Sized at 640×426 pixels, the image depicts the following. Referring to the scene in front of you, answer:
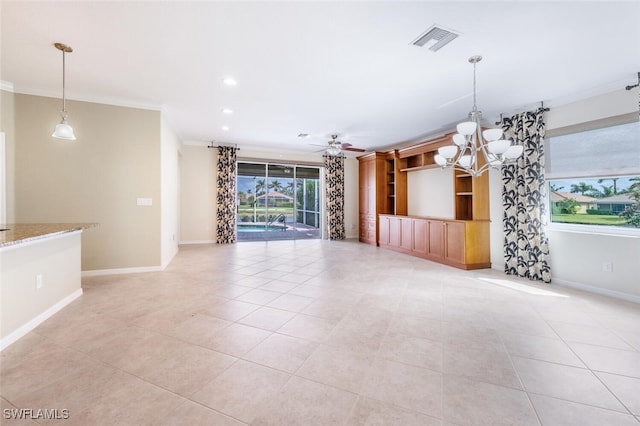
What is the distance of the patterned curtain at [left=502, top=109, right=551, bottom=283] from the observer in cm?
434

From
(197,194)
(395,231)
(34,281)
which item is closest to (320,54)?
(34,281)

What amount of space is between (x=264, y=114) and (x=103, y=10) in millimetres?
2839

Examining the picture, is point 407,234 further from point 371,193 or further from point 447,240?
point 371,193

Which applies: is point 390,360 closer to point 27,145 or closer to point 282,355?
point 282,355

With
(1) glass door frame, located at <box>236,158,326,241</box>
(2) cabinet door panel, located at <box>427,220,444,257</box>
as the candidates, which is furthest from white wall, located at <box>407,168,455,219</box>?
(1) glass door frame, located at <box>236,158,326,241</box>

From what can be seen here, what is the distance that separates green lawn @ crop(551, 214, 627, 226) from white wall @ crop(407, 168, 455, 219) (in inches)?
69.0

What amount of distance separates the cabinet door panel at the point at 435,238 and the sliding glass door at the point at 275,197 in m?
4.25

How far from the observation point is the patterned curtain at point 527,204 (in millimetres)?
4340

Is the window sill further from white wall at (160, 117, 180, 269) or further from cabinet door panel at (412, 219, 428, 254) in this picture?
white wall at (160, 117, 180, 269)

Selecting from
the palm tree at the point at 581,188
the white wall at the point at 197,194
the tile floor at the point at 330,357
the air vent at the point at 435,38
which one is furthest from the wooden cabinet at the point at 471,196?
the white wall at the point at 197,194

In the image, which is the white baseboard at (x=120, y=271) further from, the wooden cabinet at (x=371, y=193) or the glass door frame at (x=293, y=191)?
the wooden cabinet at (x=371, y=193)

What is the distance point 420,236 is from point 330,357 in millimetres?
4637

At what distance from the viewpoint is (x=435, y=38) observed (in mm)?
2646

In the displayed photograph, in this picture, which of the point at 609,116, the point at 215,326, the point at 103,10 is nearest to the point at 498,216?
the point at 609,116
